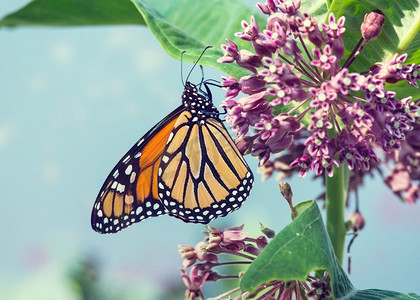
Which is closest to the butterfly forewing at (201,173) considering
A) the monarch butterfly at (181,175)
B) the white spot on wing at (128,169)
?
the monarch butterfly at (181,175)

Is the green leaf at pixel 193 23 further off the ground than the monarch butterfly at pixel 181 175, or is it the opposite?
the green leaf at pixel 193 23

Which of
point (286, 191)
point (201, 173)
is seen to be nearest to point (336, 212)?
point (286, 191)

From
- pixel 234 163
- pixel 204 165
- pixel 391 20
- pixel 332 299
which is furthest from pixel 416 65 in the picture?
pixel 204 165

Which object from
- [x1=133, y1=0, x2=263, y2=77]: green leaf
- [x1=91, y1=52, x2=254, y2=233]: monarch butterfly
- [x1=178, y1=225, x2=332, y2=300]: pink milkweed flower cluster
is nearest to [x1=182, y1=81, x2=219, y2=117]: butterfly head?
[x1=91, y1=52, x2=254, y2=233]: monarch butterfly

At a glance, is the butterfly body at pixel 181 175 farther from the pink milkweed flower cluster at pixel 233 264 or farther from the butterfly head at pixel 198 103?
the pink milkweed flower cluster at pixel 233 264

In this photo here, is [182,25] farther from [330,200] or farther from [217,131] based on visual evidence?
[330,200]

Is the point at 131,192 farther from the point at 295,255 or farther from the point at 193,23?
the point at 295,255

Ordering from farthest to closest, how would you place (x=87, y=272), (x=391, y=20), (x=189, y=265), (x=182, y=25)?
(x=87, y=272)
(x=182, y=25)
(x=189, y=265)
(x=391, y=20)
